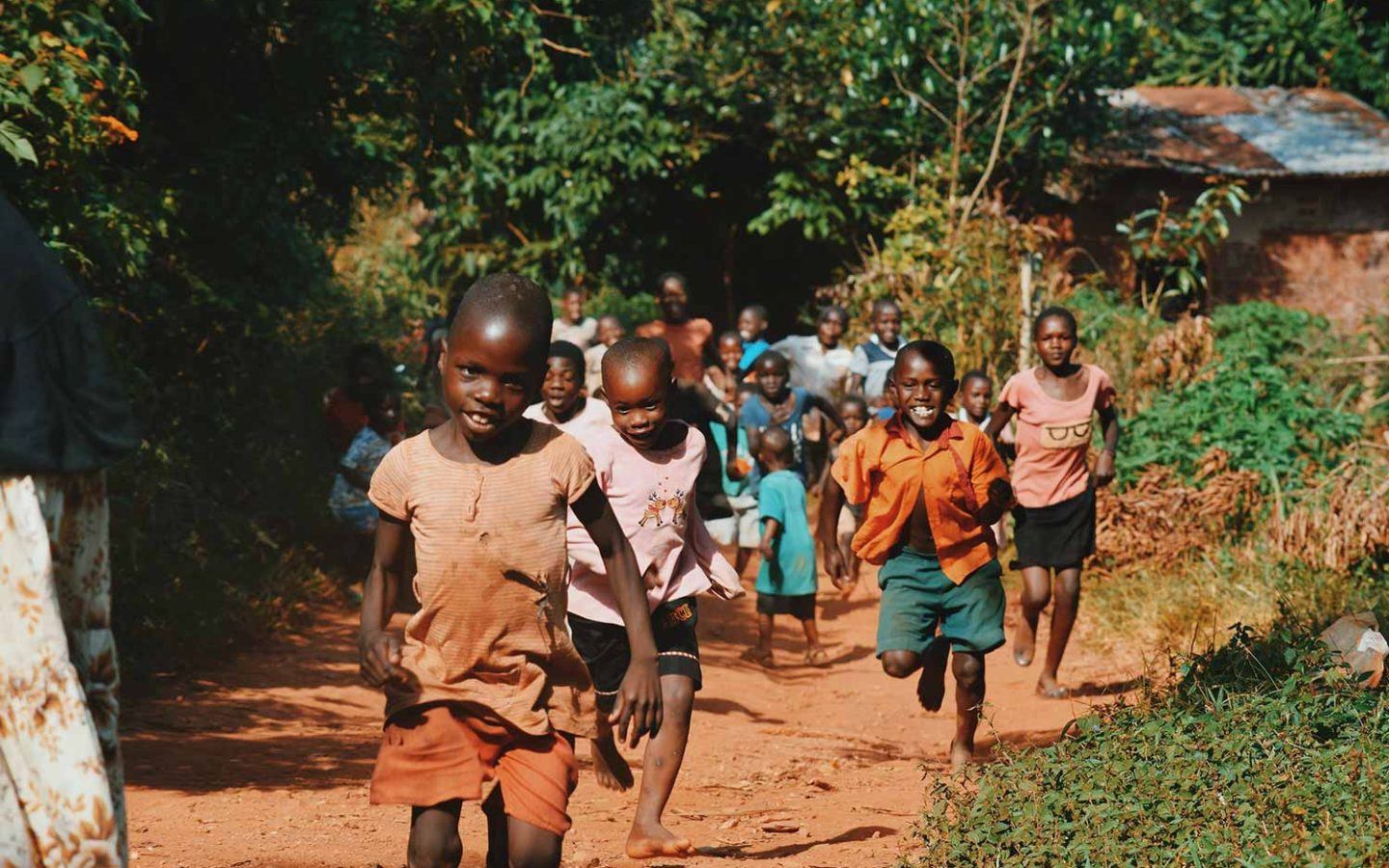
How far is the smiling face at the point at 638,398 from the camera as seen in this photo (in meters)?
5.80

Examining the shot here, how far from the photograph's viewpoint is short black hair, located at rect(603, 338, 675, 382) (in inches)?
230

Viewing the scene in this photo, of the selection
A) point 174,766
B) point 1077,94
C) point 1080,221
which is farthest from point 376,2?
point 1080,221

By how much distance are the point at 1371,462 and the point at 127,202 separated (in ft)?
23.5

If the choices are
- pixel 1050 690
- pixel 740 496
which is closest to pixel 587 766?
pixel 1050 690

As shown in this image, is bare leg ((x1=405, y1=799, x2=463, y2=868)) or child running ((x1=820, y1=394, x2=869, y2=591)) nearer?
bare leg ((x1=405, y1=799, x2=463, y2=868))

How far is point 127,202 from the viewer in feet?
26.0

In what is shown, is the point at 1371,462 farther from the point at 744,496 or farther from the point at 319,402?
the point at 319,402

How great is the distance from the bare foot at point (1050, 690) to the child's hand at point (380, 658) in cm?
541

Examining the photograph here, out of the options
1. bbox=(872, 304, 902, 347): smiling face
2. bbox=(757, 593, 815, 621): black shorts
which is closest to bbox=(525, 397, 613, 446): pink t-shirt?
bbox=(757, 593, 815, 621): black shorts

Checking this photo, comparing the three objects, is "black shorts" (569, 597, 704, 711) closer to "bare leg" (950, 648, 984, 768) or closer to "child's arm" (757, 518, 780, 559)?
"bare leg" (950, 648, 984, 768)

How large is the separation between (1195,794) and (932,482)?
2.10 metres

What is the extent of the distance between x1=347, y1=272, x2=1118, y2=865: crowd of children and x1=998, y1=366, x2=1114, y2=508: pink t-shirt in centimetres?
1

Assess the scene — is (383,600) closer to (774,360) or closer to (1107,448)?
(1107,448)

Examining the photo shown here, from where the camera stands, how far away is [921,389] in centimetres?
668
